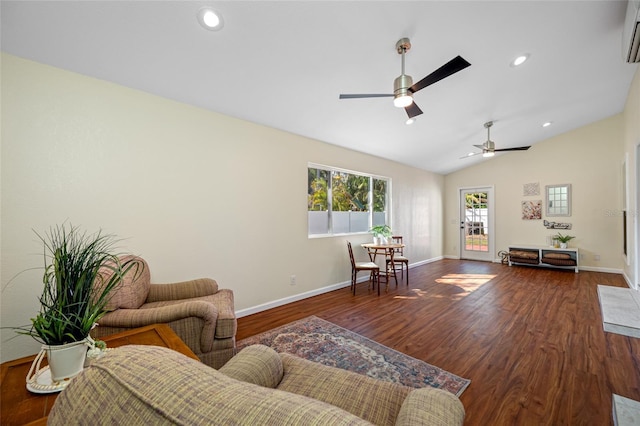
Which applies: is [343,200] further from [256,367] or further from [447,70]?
[256,367]

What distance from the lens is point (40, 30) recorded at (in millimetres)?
1892

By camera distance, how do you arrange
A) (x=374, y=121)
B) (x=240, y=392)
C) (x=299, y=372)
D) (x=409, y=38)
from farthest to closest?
(x=374, y=121), (x=409, y=38), (x=299, y=372), (x=240, y=392)

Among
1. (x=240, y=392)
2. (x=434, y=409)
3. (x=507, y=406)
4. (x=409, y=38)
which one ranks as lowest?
(x=507, y=406)

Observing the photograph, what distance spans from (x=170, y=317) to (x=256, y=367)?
99 centimetres

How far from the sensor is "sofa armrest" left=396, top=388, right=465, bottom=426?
2.58 feet

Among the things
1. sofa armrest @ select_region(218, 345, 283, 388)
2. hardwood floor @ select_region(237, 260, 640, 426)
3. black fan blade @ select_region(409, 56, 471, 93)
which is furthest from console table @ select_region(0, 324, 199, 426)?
black fan blade @ select_region(409, 56, 471, 93)

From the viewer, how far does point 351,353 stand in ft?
8.04

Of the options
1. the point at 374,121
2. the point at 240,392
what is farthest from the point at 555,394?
the point at 374,121

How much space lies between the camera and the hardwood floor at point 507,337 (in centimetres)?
183

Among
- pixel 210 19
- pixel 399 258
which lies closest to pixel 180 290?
pixel 210 19

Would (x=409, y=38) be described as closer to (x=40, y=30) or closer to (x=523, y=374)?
(x=40, y=30)

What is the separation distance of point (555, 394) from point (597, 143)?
665cm

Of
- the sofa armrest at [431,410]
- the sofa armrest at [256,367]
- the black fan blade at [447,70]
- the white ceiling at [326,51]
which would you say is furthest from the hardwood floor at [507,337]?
the white ceiling at [326,51]

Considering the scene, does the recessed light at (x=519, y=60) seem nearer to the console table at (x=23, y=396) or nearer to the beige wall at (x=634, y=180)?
the beige wall at (x=634, y=180)
